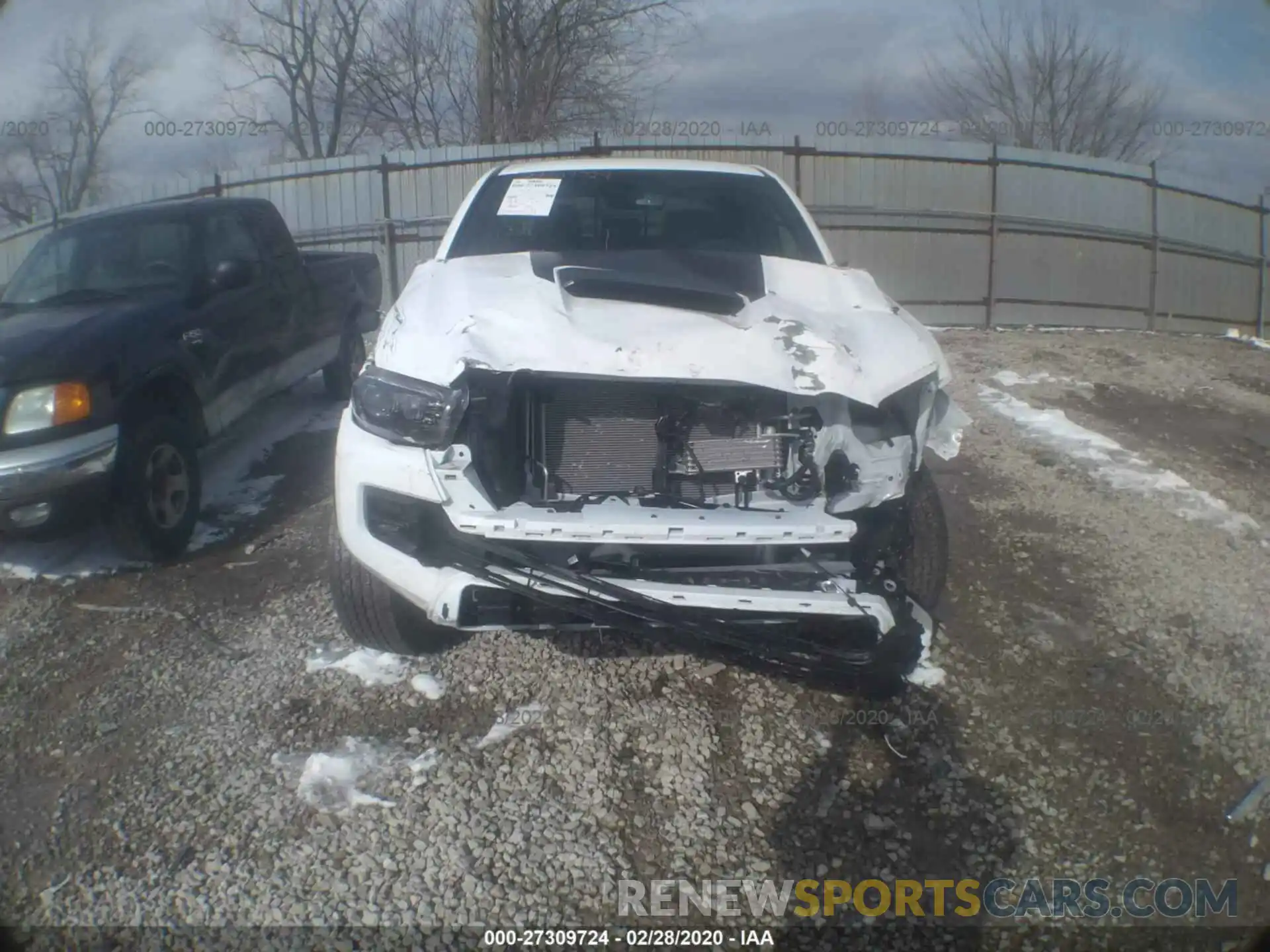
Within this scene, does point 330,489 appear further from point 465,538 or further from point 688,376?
point 688,376

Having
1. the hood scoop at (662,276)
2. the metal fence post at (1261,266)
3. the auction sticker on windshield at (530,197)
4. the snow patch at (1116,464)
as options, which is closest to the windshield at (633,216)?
the auction sticker on windshield at (530,197)

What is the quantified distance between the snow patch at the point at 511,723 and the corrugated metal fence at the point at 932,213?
8966 mm

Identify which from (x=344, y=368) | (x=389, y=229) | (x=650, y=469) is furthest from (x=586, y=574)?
(x=389, y=229)

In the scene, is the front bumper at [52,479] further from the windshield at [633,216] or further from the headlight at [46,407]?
the windshield at [633,216]

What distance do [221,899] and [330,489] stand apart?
11.0 ft

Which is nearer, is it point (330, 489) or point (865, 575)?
point (865, 575)

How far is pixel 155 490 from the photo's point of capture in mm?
4625

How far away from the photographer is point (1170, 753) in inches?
123

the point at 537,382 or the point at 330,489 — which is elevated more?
the point at 537,382

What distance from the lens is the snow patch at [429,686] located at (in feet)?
11.3

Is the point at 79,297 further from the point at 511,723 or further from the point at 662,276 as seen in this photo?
the point at 511,723

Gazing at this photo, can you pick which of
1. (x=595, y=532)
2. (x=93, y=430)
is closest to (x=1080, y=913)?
(x=595, y=532)

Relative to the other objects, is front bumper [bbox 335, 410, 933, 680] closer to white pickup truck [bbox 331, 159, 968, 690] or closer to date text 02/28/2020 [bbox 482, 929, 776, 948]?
white pickup truck [bbox 331, 159, 968, 690]

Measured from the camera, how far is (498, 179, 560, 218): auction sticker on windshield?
4395mm
